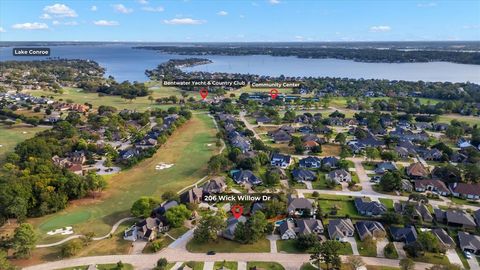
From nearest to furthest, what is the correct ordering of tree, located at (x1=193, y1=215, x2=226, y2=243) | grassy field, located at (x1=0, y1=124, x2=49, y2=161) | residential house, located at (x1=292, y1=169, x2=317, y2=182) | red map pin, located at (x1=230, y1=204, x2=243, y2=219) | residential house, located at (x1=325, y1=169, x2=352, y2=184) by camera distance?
tree, located at (x1=193, y1=215, x2=226, y2=243) → red map pin, located at (x1=230, y1=204, x2=243, y2=219) → residential house, located at (x1=325, y1=169, x2=352, y2=184) → residential house, located at (x1=292, y1=169, x2=317, y2=182) → grassy field, located at (x1=0, y1=124, x2=49, y2=161)

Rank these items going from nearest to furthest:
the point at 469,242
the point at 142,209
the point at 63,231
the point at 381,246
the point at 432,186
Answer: the point at 469,242 < the point at 381,246 < the point at 63,231 < the point at 142,209 < the point at 432,186

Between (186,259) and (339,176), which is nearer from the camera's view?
(186,259)

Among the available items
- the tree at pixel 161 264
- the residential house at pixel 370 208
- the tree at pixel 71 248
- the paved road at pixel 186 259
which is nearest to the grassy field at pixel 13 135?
the tree at pixel 71 248

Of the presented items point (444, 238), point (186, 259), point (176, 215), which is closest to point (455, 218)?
point (444, 238)

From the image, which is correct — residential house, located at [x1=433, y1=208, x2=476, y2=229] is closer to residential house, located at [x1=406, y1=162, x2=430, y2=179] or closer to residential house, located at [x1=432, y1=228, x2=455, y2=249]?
residential house, located at [x1=432, y1=228, x2=455, y2=249]

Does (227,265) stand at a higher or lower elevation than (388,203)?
lower

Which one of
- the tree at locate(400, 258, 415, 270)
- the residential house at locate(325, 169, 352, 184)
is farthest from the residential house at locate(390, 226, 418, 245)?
the residential house at locate(325, 169, 352, 184)

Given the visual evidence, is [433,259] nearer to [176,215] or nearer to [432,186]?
[432,186]

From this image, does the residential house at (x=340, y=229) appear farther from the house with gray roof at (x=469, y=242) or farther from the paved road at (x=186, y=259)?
the house with gray roof at (x=469, y=242)
